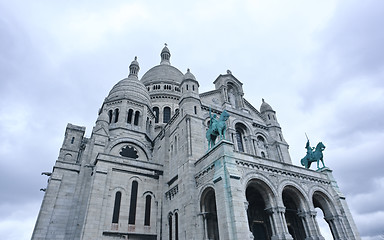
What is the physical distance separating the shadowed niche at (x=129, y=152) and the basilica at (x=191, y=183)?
0.38 feet

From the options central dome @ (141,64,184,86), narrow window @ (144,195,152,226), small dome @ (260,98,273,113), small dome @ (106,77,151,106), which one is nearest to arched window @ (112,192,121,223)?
narrow window @ (144,195,152,226)

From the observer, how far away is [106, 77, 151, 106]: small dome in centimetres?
3122

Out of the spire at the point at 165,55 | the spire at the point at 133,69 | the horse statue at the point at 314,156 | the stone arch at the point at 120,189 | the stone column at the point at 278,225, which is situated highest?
the spire at the point at 165,55

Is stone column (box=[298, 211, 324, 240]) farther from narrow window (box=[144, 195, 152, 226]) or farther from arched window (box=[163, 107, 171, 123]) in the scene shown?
arched window (box=[163, 107, 171, 123])

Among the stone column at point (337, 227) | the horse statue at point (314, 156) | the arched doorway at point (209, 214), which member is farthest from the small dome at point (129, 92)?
the stone column at point (337, 227)

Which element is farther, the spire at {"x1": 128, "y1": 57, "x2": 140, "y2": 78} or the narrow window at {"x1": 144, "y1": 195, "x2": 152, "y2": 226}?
the spire at {"x1": 128, "y1": 57, "x2": 140, "y2": 78}

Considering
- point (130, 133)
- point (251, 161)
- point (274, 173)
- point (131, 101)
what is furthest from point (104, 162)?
point (274, 173)

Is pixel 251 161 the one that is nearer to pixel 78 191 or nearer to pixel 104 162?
pixel 104 162

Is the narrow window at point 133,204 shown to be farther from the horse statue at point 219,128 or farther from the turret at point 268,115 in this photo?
the turret at point 268,115

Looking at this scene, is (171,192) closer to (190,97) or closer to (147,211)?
(147,211)

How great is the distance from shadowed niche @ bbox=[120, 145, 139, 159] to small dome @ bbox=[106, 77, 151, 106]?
6827 millimetres

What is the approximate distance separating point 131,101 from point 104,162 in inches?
425

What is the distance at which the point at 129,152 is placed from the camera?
90.5 feet

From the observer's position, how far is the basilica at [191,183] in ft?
54.8
